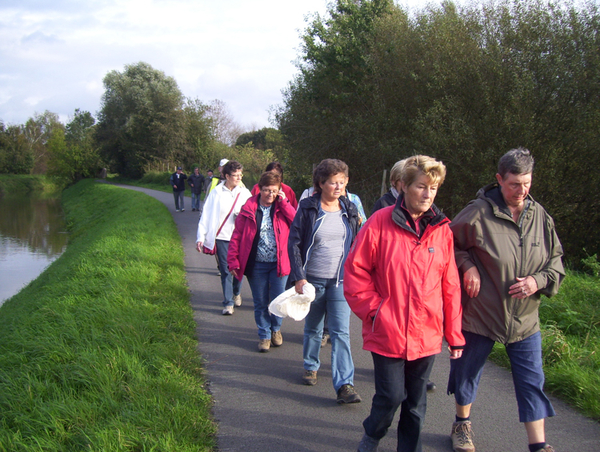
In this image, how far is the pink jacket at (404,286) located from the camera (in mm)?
2779

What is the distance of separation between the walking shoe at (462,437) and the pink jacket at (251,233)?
94.6 inches

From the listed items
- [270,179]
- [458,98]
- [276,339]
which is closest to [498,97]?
[458,98]

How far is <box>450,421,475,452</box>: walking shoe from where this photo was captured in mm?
3163

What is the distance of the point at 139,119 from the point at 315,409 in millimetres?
46197

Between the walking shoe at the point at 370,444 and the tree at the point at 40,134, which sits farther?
the tree at the point at 40,134

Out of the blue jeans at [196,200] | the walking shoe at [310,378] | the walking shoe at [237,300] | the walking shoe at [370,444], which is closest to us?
the walking shoe at [370,444]

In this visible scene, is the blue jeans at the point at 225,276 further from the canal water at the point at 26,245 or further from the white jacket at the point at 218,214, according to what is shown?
the canal water at the point at 26,245

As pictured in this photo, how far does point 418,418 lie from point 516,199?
1436 mm

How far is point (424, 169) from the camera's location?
2768 mm

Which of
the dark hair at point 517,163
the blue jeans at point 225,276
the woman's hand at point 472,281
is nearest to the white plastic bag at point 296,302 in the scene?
the woman's hand at point 472,281

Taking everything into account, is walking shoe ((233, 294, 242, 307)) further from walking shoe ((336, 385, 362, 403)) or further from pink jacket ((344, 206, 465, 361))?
pink jacket ((344, 206, 465, 361))

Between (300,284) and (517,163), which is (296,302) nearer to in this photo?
(300,284)

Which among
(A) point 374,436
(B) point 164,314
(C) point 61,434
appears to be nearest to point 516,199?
(A) point 374,436

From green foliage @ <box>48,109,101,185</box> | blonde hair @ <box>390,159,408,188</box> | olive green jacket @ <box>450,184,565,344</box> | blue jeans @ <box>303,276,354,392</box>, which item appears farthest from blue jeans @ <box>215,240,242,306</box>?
green foliage @ <box>48,109,101,185</box>
